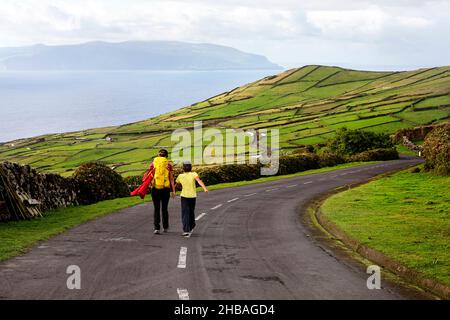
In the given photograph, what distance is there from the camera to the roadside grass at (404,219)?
12.6m

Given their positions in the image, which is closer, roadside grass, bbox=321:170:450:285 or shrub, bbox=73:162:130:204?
roadside grass, bbox=321:170:450:285

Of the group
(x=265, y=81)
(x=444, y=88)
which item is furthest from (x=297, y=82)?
(x=444, y=88)

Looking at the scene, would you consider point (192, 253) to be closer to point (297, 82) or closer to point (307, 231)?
point (307, 231)

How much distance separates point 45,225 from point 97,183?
953 centimetres

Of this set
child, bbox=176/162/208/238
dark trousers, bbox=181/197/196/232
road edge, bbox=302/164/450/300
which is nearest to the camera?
road edge, bbox=302/164/450/300

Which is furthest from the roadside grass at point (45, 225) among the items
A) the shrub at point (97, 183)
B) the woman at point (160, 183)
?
the woman at point (160, 183)

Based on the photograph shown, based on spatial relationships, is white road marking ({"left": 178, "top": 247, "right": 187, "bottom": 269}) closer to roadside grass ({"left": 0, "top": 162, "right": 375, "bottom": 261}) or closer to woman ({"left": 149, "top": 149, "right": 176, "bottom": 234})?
woman ({"left": 149, "top": 149, "right": 176, "bottom": 234})

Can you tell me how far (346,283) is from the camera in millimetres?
10633

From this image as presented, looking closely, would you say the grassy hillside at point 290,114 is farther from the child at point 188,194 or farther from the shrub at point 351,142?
the child at point 188,194

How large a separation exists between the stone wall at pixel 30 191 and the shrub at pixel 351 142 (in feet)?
146

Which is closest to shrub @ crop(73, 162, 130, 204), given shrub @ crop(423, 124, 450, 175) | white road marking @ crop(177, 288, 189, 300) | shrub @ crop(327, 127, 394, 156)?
white road marking @ crop(177, 288, 189, 300)

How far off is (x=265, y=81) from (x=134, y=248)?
177982mm

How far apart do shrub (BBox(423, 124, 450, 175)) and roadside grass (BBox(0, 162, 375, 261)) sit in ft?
60.3

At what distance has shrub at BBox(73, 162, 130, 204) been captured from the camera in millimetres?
26781
